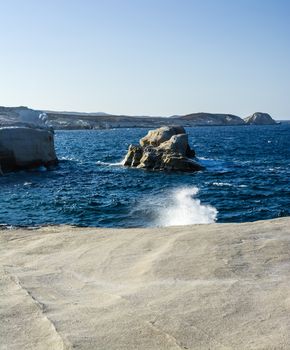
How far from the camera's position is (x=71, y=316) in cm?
576

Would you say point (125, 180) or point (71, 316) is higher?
point (71, 316)

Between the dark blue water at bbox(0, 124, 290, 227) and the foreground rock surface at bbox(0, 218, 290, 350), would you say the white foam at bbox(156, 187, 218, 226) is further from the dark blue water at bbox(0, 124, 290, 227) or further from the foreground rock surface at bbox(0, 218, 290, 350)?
the foreground rock surface at bbox(0, 218, 290, 350)

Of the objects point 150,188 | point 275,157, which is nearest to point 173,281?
point 150,188

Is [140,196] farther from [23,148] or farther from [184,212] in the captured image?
[23,148]

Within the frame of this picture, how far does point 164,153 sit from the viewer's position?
4003 centimetres

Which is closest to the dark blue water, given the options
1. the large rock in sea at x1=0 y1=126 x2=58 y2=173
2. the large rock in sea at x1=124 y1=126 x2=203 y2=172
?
the large rock in sea at x1=0 y1=126 x2=58 y2=173

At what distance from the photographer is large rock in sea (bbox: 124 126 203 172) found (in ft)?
126

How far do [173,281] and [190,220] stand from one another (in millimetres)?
11950

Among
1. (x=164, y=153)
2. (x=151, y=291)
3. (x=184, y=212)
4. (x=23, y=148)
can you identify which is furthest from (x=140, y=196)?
(x=151, y=291)

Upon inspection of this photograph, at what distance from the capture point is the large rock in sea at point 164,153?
126 ft

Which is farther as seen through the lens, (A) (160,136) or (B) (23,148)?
(A) (160,136)

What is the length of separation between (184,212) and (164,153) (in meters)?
19.9

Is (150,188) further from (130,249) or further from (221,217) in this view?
(130,249)

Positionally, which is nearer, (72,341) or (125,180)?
(72,341)
